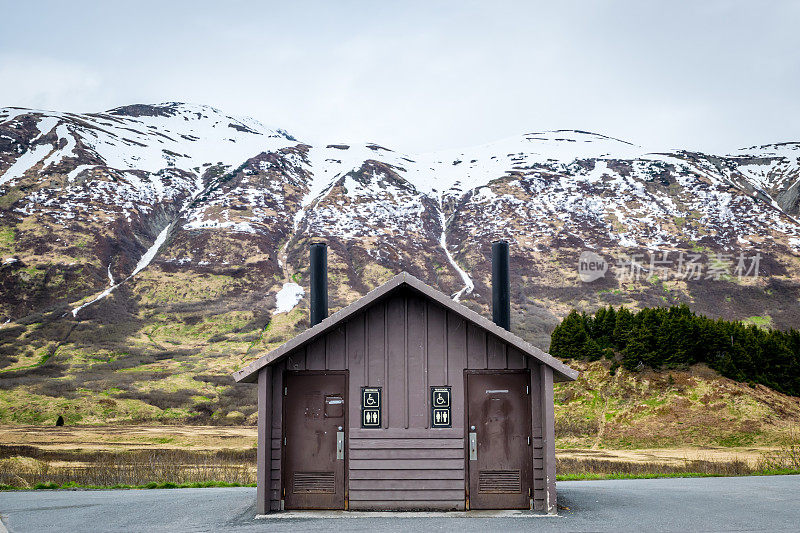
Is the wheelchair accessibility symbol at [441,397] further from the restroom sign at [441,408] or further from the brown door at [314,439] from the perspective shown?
the brown door at [314,439]

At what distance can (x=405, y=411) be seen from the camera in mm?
12453

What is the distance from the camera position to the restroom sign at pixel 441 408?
40.8 feet

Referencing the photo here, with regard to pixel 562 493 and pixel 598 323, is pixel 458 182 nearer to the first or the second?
pixel 598 323

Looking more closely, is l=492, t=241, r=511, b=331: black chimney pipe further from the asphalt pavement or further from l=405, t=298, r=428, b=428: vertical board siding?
the asphalt pavement

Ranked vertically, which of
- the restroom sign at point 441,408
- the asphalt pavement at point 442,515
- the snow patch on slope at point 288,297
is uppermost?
the snow patch on slope at point 288,297

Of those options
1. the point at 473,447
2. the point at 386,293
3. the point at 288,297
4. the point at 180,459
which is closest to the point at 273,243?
the point at 288,297

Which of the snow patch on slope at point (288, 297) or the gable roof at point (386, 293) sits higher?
the snow patch on slope at point (288, 297)

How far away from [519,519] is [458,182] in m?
147

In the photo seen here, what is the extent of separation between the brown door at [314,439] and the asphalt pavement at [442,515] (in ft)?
1.56

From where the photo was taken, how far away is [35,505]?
47.2 ft

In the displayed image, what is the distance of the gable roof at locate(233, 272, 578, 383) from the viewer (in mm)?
12094

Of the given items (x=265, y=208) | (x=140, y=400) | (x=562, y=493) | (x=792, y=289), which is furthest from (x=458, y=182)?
(x=562, y=493)

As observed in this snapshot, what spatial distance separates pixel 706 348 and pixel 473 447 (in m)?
32.9

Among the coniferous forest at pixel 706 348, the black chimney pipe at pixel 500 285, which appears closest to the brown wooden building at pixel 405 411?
the black chimney pipe at pixel 500 285
